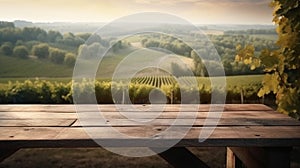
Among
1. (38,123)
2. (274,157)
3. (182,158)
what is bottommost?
(182,158)

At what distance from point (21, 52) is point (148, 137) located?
4.20m

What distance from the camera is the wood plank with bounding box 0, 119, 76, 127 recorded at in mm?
1782

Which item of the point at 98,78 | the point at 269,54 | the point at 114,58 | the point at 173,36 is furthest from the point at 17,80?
the point at 269,54

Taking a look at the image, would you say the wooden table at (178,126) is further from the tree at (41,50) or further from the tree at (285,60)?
the tree at (41,50)

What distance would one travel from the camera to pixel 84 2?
4.84m

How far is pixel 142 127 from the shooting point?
1.72 m

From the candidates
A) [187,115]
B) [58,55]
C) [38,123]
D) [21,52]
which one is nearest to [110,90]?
[58,55]

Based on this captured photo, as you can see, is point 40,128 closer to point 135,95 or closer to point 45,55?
point 135,95

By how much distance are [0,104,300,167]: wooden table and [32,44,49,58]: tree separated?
3059 millimetres

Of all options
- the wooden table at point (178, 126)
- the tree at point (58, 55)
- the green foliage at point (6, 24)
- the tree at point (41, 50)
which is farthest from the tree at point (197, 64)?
the wooden table at point (178, 126)

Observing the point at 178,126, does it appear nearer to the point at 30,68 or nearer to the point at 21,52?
the point at 30,68

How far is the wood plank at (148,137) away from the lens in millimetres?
1468

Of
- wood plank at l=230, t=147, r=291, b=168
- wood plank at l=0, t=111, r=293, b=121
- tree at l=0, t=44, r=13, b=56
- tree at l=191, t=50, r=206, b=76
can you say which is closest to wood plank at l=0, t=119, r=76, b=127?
wood plank at l=0, t=111, r=293, b=121

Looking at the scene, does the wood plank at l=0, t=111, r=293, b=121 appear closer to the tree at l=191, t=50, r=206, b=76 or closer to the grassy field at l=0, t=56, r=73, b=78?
the tree at l=191, t=50, r=206, b=76
